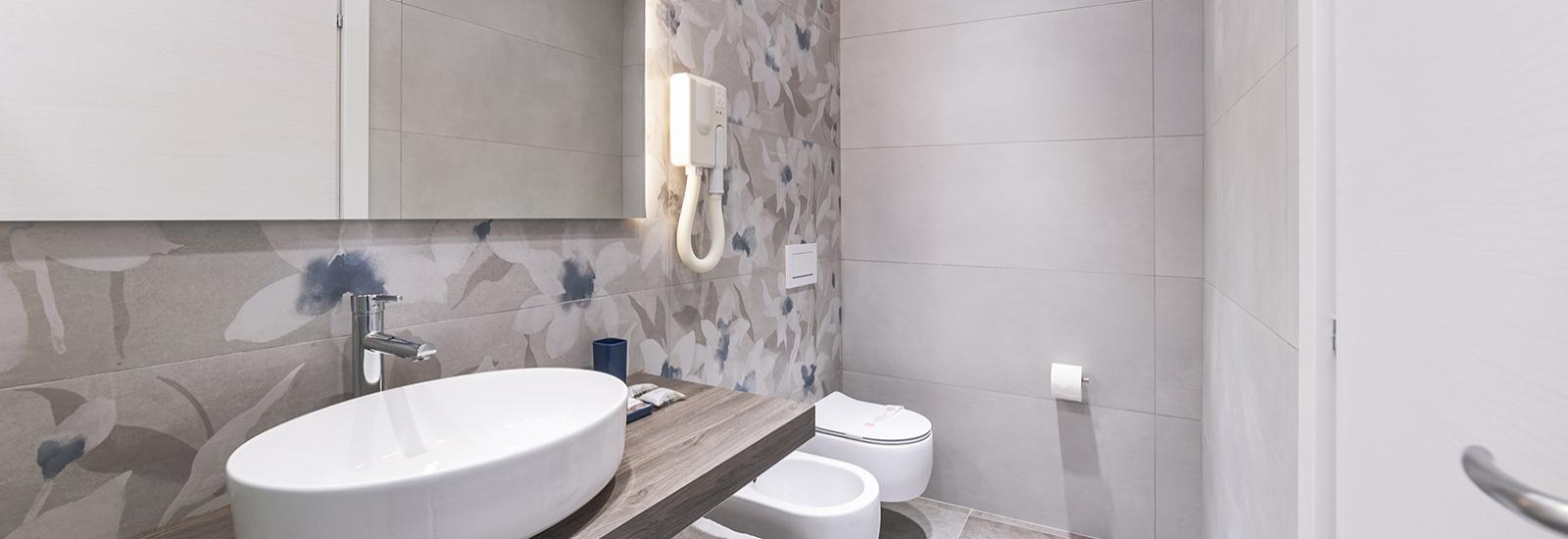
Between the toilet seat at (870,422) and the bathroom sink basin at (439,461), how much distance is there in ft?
3.70

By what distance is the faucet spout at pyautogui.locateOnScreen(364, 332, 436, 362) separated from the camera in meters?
0.85

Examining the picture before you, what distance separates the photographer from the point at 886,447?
6.24 ft

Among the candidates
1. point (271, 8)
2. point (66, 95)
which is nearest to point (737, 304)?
point (271, 8)

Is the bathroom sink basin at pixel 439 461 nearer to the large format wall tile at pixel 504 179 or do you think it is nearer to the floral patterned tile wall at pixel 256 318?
the floral patterned tile wall at pixel 256 318

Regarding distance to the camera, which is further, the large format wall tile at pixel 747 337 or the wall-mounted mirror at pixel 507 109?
the large format wall tile at pixel 747 337

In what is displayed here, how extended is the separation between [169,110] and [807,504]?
58.9 inches

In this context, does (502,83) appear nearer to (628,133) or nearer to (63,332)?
(628,133)

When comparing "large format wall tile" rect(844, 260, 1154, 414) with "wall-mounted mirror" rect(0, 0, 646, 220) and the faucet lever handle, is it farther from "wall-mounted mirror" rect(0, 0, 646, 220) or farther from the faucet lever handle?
the faucet lever handle

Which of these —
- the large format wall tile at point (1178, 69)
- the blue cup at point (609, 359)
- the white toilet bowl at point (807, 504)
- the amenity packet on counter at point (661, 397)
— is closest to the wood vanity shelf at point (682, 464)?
the amenity packet on counter at point (661, 397)

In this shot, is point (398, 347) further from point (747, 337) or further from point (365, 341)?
point (747, 337)

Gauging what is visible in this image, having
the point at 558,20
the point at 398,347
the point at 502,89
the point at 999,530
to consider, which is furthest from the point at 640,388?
the point at 999,530
